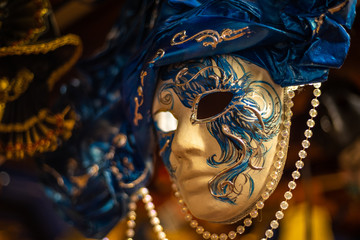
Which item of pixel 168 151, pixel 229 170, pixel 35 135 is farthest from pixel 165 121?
pixel 35 135

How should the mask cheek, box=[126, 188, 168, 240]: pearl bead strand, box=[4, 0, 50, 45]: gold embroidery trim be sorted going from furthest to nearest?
box=[4, 0, 50, 45]: gold embroidery trim < box=[126, 188, 168, 240]: pearl bead strand < the mask cheek

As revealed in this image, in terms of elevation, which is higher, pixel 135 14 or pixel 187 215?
pixel 135 14

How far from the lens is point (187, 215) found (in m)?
0.81

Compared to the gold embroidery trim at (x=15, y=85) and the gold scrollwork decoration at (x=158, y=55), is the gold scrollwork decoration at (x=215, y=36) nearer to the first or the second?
the gold scrollwork decoration at (x=158, y=55)

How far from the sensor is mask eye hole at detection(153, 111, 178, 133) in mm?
800

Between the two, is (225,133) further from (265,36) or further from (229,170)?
(265,36)

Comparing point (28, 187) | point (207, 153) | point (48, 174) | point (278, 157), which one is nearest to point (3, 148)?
point (48, 174)

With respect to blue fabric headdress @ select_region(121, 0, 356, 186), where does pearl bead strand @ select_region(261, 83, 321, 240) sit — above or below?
below

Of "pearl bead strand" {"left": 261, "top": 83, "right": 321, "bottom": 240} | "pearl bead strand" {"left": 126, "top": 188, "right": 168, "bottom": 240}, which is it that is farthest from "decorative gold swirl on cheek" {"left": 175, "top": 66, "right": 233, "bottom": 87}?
"pearl bead strand" {"left": 126, "top": 188, "right": 168, "bottom": 240}

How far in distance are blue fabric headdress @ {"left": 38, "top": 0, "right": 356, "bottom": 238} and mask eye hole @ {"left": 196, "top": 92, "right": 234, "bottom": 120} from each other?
2.8 inches

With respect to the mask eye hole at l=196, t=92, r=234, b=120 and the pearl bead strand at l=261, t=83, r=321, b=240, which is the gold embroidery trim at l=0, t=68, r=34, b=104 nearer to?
the mask eye hole at l=196, t=92, r=234, b=120

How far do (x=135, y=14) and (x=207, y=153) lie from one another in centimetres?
43

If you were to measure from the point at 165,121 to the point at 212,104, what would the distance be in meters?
0.12

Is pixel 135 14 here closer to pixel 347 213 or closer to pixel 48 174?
pixel 48 174
